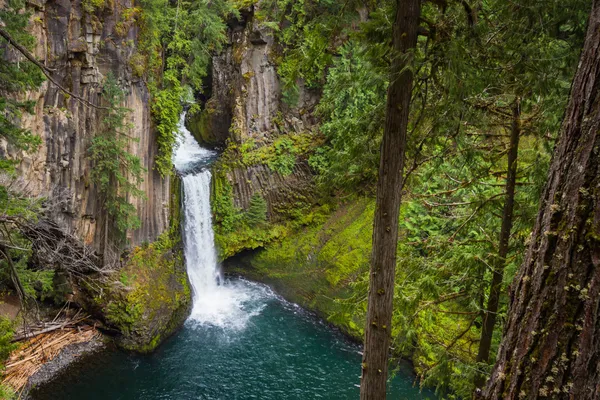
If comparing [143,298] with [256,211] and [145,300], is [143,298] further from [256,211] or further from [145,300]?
[256,211]

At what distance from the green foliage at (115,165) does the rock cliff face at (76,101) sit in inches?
12.1

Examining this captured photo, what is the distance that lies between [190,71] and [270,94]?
395cm

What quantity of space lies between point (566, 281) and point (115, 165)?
13082 millimetres

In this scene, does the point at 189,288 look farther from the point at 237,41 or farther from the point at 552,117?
the point at 552,117

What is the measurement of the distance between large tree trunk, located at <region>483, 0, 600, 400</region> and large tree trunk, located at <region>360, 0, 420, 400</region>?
222 centimetres

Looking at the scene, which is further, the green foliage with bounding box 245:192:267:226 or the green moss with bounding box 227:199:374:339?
the green foliage with bounding box 245:192:267:226

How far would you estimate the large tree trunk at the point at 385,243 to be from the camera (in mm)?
4180

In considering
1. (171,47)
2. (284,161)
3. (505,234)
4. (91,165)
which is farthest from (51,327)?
(505,234)

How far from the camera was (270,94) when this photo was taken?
18.8m

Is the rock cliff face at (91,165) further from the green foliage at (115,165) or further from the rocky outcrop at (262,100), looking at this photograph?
the rocky outcrop at (262,100)

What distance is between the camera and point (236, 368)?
12.3m

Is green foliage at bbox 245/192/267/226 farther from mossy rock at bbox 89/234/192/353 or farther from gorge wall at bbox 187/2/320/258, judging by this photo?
mossy rock at bbox 89/234/192/353

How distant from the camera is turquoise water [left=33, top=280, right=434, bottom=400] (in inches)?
438

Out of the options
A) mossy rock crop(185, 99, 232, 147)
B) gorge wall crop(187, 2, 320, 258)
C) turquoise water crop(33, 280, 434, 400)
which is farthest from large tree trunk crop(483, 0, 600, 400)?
mossy rock crop(185, 99, 232, 147)
